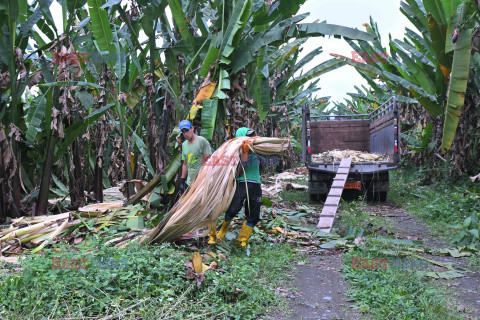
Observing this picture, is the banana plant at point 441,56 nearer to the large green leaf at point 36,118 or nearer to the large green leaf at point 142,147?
the large green leaf at point 142,147

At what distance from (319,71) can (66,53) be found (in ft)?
24.7

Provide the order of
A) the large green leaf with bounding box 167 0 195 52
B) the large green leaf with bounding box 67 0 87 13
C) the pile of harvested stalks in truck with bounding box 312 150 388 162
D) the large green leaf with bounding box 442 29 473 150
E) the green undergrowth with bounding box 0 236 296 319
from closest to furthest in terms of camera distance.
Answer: the green undergrowth with bounding box 0 236 296 319 < the large green leaf with bounding box 67 0 87 13 < the large green leaf with bounding box 167 0 195 52 < the large green leaf with bounding box 442 29 473 150 < the pile of harvested stalks in truck with bounding box 312 150 388 162

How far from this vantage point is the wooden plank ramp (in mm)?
6512

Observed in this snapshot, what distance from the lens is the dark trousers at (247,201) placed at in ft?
17.2

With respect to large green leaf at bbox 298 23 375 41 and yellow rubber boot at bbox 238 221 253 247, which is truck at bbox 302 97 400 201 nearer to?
large green leaf at bbox 298 23 375 41

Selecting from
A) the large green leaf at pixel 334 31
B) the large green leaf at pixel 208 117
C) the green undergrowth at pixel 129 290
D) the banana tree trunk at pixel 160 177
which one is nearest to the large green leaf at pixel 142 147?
the banana tree trunk at pixel 160 177

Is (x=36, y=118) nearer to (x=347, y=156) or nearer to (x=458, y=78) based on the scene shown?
(x=347, y=156)

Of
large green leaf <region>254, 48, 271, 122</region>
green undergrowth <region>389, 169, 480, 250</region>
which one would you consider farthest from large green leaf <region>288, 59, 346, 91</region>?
large green leaf <region>254, 48, 271, 122</region>

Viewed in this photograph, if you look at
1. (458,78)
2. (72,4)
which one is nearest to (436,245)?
(458,78)

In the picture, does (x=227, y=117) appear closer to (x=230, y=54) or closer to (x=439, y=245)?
(x=230, y=54)

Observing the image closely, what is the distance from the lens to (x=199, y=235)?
5148mm

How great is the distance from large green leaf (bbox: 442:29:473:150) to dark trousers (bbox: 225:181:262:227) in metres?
4.80

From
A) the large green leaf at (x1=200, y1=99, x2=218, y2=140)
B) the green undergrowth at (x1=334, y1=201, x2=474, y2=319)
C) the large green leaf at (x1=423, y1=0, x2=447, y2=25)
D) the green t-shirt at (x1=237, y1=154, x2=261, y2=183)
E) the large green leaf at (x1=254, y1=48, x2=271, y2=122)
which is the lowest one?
the green undergrowth at (x1=334, y1=201, x2=474, y2=319)

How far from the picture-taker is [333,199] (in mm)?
7398
